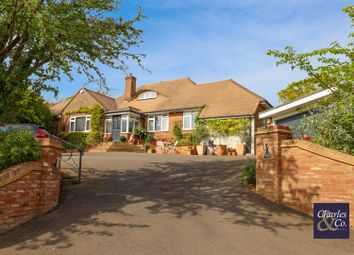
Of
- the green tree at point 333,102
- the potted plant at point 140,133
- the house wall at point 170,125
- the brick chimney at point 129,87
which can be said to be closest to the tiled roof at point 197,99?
the house wall at point 170,125

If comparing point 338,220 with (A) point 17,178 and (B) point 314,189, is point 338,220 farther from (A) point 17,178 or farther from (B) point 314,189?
(A) point 17,178

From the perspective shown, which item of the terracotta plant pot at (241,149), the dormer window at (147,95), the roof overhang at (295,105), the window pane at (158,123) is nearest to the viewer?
the roof overhang at (295,105)

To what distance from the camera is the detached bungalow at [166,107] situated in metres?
26.4

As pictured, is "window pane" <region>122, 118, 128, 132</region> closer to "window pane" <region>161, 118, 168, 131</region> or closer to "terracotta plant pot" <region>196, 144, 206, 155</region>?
"window pane" <region>161, 118, 168, 131</region>

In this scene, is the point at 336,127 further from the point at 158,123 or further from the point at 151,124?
the point at 151,124

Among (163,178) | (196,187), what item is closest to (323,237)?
(196,187)

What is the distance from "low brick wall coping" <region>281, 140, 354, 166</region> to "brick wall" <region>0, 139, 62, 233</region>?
645cm

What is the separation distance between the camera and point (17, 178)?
7.21 meters

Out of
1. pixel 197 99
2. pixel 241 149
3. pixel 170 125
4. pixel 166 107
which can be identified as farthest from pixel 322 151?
pixel 166 107

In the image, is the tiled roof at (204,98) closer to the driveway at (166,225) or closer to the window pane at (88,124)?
the window pane at (88,124)

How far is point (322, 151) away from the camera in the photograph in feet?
26.8

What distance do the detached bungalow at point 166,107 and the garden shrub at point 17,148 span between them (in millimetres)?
19192

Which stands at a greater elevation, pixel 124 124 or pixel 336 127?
pixel 124 124

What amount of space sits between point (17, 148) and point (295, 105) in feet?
43.1
